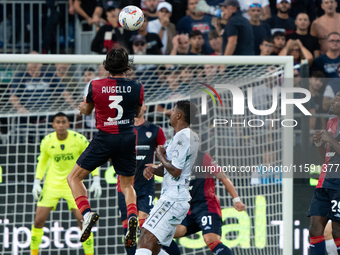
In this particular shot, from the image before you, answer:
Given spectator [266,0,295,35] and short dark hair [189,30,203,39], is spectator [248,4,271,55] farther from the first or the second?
short dark hair [189,30,203,39]

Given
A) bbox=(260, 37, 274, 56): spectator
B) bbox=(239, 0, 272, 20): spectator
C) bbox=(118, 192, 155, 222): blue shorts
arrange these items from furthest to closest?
bbox=(239, 0, 272, 20): spectator, bbox=(260, 37, 274, 56): spectator, bbox=(118, 192, 155, 222): blue shorts

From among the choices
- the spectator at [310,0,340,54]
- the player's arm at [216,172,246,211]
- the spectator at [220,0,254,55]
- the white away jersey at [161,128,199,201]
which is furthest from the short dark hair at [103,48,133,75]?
the spectator at [310,0,340,54]

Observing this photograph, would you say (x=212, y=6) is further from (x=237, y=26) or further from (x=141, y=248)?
(x=141, y=248)

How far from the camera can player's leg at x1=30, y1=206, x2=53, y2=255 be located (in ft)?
26.3

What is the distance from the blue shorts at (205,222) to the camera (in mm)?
6406

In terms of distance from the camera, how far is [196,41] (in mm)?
9805

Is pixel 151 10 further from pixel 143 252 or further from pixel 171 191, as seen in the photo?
pixel 143 252

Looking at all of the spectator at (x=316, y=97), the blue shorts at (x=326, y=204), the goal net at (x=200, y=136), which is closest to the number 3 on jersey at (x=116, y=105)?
the goal net at (x=200, y=136)

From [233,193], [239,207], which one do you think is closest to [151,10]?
[233,193]

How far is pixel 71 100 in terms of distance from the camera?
8383 mm

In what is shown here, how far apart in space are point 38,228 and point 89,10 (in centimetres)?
472

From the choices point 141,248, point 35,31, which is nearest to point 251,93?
point 141,248

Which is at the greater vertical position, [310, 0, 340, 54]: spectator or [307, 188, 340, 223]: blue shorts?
[310, 0, 340, 54]: spectator

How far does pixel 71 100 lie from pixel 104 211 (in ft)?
6.19
